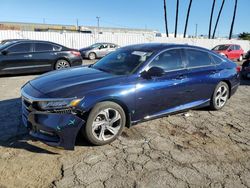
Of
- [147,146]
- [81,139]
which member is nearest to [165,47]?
[147,146]

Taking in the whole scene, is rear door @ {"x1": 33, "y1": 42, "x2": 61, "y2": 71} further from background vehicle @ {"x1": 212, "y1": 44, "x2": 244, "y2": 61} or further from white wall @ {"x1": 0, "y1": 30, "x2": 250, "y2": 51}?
background vehicle @ {"x1": 212, "y1": 44, "x2": 244, "y2": 61}

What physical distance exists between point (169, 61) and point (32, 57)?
6825 mm

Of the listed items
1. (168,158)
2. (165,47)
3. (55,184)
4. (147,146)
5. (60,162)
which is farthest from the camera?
(165,47)

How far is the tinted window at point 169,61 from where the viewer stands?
4539 millimetres

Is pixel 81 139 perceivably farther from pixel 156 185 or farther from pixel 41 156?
pixel 156 185

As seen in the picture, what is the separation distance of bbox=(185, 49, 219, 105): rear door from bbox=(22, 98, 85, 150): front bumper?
98.2 inches

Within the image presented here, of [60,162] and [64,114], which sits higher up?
[64,114]

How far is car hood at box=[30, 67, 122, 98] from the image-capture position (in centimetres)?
358

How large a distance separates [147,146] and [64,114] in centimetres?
139

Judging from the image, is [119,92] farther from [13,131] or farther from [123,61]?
[13,131]

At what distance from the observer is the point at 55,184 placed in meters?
2.92

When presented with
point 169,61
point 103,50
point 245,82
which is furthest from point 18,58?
point 103,50

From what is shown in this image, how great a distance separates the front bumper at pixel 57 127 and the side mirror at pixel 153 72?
1.37 m

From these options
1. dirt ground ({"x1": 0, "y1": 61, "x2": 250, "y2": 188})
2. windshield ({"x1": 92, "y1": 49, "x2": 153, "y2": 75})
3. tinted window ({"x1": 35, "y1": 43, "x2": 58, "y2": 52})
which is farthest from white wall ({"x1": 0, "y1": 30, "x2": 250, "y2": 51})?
windshield ({"x1": 92, "y1": 49, "x2": 153, "y2": 75})
